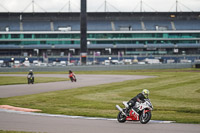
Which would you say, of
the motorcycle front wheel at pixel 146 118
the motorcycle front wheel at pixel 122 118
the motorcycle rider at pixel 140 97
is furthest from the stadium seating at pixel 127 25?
the motorcycle front wheel at pixel 146 118

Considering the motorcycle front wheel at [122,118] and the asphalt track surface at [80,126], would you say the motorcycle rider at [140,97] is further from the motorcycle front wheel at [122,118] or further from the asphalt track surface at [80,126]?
the asphalt track surface at [80,126]

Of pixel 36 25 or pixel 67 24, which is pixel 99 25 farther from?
pixel 36 25

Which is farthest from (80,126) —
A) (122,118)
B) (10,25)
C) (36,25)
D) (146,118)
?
(10,25)

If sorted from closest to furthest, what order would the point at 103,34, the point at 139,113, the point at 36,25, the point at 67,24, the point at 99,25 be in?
1. the point at 139,113
2. the point at 103,34
3. the point at 36,25
4. the point at 67,24
5. the point at 99,25

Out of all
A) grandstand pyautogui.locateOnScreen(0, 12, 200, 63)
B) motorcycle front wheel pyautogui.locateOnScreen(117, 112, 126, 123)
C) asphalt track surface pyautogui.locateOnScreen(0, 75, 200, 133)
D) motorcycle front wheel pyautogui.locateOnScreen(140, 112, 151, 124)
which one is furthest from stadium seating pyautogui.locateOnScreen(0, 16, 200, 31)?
motorcycle front wheel pyautogui.locateOnScreen(140, 112, 151, 124)

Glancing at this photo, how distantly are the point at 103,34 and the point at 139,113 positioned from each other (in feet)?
315

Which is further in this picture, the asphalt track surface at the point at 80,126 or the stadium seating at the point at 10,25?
the stadium seating at the point at 10,25

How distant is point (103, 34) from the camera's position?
110750 millimetres

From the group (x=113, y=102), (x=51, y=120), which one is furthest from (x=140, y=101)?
(x=113, y=102)

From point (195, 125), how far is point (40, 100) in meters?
12.5

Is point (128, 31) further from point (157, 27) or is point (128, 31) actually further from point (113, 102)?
point (113, 102)

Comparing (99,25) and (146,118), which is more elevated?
(99,25)

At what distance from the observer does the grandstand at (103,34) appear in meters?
109

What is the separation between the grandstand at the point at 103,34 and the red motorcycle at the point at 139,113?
90.6m
